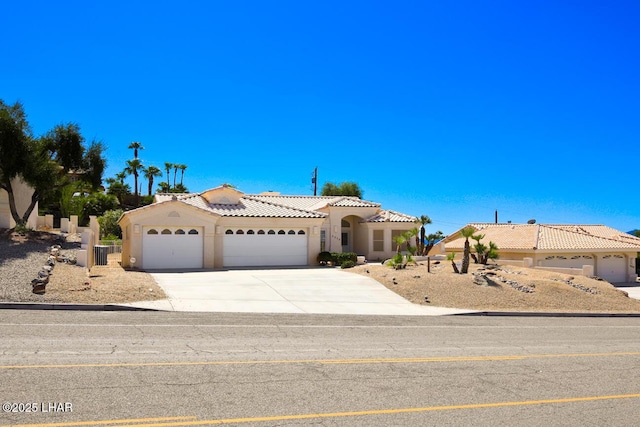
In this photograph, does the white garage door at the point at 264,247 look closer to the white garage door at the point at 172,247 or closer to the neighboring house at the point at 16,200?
the white garage door at the point at 172,247

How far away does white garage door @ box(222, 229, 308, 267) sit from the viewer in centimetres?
3067

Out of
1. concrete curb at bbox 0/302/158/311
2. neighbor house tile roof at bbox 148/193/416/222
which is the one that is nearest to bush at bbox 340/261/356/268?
neighbor house tile roof at bbox 148/193/416/222

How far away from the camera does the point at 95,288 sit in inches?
711

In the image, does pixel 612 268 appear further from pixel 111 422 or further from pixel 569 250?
pixel 111 422

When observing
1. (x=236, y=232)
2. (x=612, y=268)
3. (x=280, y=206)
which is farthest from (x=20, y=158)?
(x=612, y=268)

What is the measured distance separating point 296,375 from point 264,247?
2300cm

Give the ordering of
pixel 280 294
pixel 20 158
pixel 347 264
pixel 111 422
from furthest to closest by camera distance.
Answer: pixel 347 264
pixel 20 158
pixel 280 294
pixel 111 422

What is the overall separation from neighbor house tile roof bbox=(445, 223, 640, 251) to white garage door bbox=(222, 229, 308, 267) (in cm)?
1628

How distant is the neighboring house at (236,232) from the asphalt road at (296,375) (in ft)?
44.8

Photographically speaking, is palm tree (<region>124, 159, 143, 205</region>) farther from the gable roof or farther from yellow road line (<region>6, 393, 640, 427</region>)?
yellow road line (<region>6, 393, 640, 427</region>)

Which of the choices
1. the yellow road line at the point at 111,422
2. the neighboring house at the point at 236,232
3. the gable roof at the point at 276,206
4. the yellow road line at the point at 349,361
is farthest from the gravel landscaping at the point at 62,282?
the yellow road line at the point at 111,422

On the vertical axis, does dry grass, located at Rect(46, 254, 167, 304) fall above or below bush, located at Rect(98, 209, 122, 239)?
below

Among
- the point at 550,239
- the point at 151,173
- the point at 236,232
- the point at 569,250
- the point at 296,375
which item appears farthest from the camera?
the point at 151,173

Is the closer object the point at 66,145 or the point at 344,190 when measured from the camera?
the point at 66,145
